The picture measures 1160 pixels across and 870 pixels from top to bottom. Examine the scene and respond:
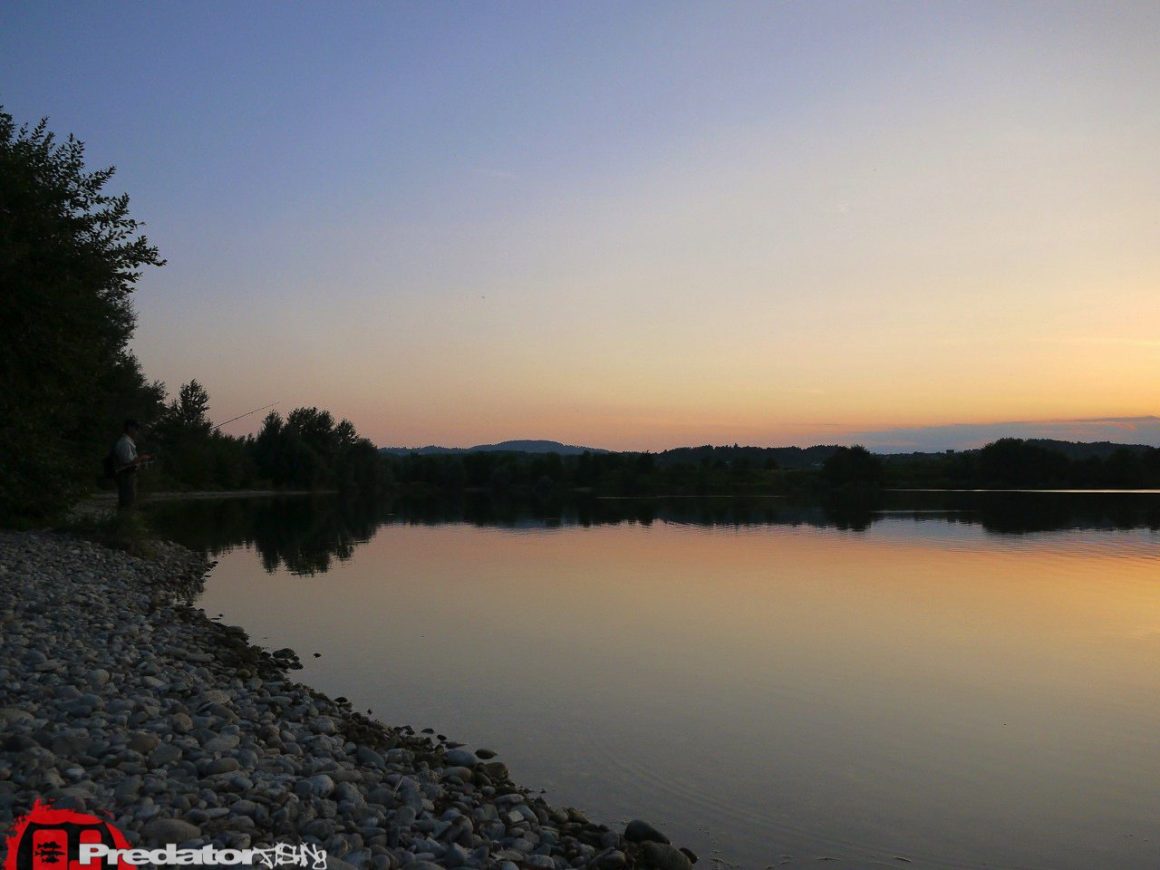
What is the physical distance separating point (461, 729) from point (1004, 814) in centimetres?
462

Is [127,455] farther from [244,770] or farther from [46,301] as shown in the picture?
[244,770]

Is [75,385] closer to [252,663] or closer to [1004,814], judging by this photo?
[252,663]

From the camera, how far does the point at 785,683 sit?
33.1 ft

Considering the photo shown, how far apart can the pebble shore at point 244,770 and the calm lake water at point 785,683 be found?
2.38ft

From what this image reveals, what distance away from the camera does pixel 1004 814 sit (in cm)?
643

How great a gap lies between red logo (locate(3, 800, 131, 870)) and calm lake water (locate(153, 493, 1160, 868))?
325 centimetres

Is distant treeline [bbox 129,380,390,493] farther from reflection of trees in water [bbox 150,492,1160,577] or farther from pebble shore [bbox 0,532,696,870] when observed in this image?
pebble shore [bbox 0,532,696,870]

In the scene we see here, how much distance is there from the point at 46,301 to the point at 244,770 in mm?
11892

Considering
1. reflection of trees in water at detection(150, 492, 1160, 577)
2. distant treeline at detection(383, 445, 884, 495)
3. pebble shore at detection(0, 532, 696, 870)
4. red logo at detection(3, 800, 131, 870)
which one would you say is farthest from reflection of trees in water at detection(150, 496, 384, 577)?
distant treeline at detection(383, 445, 884, 495)

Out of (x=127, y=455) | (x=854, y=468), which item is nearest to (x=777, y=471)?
(x=854, y=468)

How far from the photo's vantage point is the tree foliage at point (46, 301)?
47.5 feet

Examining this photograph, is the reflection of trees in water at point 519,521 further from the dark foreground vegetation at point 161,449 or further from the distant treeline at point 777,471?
the distant treeline at point 777,471

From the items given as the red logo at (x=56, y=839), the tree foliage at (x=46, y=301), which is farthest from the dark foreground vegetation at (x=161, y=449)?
the red logo at (x=56, y=839)

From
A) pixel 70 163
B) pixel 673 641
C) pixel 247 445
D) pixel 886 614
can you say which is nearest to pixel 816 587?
pixel 886 614
